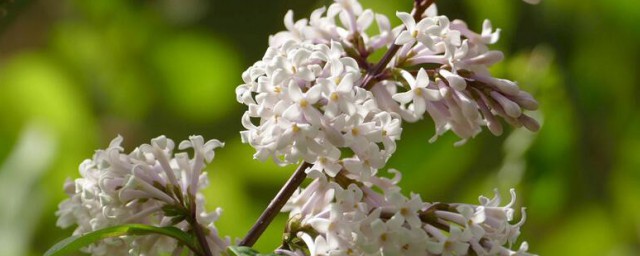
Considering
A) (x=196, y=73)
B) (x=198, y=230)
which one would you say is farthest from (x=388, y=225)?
(x=196, y=73)

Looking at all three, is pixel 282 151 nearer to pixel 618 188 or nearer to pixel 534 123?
pixel 534 123

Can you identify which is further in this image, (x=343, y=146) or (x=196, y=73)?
(x=196, y=73)

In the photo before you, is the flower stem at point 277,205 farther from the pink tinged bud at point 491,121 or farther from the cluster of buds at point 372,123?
the pink tinged bud at point 491,121

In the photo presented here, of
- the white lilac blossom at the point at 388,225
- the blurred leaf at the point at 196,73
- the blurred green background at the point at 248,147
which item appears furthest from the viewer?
the blurred leaf at the point at 196,73

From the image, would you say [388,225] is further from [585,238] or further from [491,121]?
[585,238]

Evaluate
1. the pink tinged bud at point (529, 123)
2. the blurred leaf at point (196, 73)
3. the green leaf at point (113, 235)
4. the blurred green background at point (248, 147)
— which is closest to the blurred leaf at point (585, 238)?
the blurred green background at point (248, 147)

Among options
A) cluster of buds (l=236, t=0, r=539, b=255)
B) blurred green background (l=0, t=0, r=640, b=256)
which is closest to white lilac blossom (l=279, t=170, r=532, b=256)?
cluster of buds (l=236, t=0, r=539, b=255)

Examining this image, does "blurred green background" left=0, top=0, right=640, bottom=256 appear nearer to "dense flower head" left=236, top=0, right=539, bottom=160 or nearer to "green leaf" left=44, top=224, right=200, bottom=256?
"dense flower head" left=236, top=0, right=539, bottom=160
